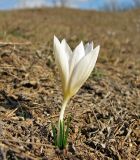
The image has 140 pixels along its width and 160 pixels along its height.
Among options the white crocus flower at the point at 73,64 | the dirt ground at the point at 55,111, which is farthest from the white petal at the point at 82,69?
the dirt ground at the point at 55,111

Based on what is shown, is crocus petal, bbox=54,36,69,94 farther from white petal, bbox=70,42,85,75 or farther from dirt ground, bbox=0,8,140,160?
dirt ground, bbox=0,8,140,160

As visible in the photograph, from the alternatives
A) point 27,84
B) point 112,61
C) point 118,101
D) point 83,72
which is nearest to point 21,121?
point 83,72

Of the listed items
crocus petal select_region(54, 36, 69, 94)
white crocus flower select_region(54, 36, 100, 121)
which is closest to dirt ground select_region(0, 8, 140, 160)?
white crocus flower select_region(54, 36, 100, 121)

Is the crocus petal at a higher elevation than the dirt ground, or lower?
higher

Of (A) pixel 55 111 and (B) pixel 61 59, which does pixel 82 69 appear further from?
(A) pixel 55 111

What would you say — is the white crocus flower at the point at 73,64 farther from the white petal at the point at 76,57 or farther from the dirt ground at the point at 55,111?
the dirt ground at the point at 55,111

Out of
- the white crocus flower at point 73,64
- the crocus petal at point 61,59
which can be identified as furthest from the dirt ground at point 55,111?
the crocus petal at point 61,59

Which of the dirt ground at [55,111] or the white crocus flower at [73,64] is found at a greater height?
the white crocus flower at [73,64]
